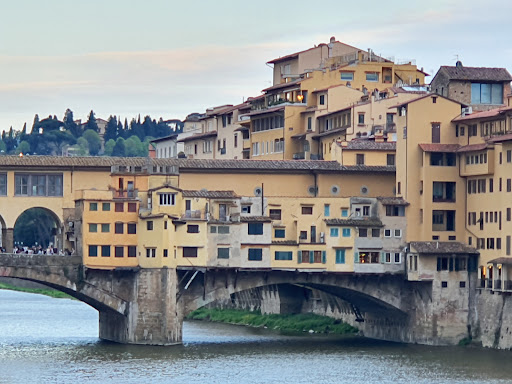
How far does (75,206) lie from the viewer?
95.6 metres

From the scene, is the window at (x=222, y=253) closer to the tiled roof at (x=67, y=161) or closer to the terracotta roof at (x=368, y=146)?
the tiled roof at (x=67, y=161)

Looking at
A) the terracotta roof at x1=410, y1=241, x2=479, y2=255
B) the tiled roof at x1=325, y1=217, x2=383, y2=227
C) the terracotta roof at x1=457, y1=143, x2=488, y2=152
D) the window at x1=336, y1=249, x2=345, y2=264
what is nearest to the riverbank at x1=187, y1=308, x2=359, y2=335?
the window at x1=336, y1=249, x2=345, y2=264

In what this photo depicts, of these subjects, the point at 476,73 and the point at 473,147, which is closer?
the point at 473,147

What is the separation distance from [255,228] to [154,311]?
291 inches

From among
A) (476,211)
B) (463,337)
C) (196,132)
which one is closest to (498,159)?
(476,211)

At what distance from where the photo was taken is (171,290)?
92625 millimetres

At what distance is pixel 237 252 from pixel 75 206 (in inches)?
362

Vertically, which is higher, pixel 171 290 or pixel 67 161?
pixel 67 161

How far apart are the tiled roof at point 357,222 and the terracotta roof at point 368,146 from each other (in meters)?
6.01

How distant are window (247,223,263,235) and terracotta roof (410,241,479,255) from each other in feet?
27.3

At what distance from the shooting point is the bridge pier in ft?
303

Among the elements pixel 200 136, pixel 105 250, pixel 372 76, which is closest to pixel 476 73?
pixel 372 76

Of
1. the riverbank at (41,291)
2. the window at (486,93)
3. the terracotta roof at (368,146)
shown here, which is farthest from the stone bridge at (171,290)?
the riverbank at (41,291)

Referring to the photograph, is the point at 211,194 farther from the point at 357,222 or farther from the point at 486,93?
the point at 486,93
